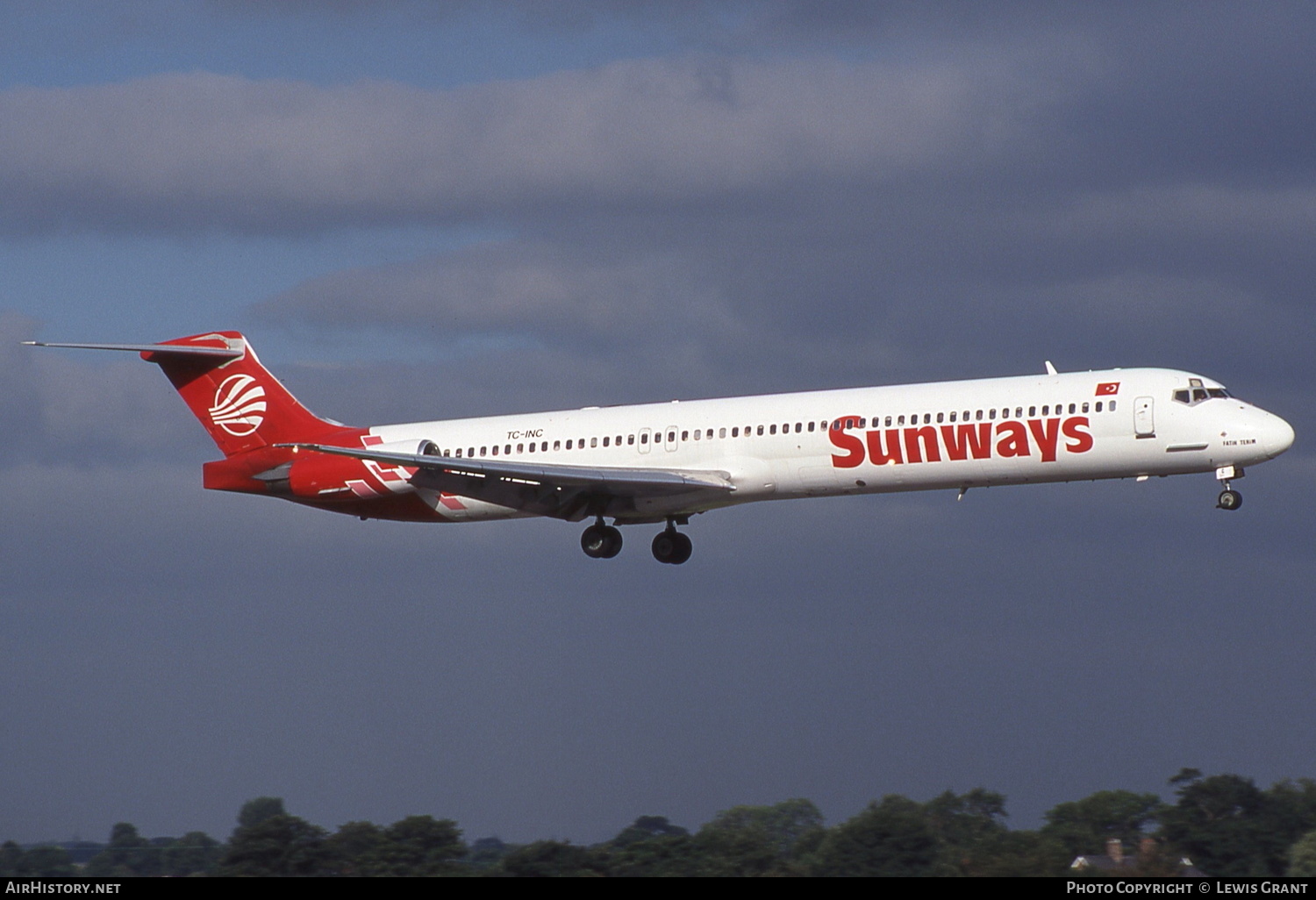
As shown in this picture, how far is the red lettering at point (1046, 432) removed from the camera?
43312 millimetres

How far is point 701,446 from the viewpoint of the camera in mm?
47312

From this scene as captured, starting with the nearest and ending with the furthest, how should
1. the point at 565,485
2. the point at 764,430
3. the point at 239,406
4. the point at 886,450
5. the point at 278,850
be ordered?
the point at 886,450, the point at 764,430, the point at 565,485, the point at 278,850, the point at 239,406

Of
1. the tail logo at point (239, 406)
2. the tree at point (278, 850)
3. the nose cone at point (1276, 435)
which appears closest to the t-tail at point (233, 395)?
the tail logo at point (239, 406)

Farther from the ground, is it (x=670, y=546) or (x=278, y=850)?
(x=670, y=546)

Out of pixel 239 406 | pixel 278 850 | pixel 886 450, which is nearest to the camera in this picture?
pixel 886 450

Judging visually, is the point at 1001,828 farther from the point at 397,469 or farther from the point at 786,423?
the point at 397,469

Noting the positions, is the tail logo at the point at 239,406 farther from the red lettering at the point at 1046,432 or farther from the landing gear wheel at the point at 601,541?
the red lettering at the point at 1046,432

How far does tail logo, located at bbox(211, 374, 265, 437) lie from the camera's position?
53906 millimetres

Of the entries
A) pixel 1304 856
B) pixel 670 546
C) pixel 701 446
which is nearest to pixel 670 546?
pixel 670 546

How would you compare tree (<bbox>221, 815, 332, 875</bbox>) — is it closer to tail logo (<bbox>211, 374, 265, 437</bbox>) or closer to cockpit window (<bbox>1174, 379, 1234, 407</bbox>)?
tail logo (<bbox>211, 374, 265, 437</bbox>)

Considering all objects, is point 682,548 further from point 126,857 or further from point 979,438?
point 126,857

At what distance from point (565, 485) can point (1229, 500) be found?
653 inches

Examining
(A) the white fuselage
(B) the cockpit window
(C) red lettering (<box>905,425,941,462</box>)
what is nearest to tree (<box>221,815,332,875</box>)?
(A) the white fuselage
